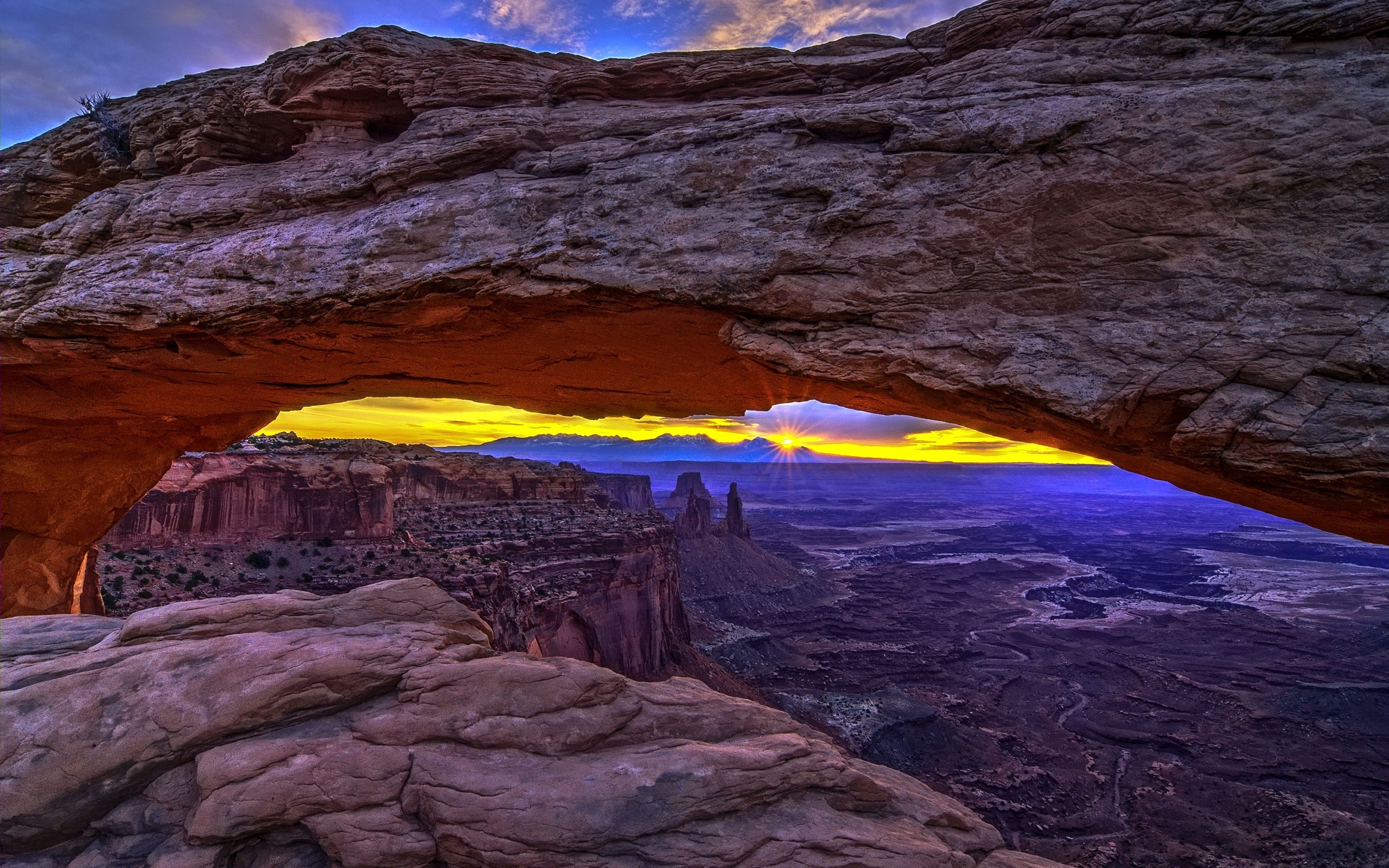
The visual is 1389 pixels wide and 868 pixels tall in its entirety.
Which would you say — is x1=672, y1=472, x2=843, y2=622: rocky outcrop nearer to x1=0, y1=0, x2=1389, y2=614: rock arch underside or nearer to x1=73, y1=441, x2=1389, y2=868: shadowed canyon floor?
x1=73, y1=441, x2=1389, y2=868: shadowed canyon floor

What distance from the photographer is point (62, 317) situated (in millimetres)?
9484

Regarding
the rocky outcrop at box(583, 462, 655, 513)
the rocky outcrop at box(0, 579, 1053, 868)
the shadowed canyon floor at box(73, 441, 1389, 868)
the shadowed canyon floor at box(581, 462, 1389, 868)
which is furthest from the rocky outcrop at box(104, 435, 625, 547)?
the rocky outcrop at box(583, 462, 655, 513)

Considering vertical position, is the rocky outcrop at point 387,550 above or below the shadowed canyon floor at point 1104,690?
above

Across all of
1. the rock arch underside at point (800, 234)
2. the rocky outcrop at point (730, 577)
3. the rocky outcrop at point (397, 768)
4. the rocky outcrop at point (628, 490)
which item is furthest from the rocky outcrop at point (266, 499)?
the rocky outcrop at point (628, 490)

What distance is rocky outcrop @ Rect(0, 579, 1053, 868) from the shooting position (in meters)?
5.82

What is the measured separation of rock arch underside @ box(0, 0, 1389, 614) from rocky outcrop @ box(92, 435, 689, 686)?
42.0 feet

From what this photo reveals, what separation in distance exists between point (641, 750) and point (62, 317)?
433 inches

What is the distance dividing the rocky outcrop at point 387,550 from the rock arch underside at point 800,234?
42.0 ft

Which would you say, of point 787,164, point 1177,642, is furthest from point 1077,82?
point 1177,642

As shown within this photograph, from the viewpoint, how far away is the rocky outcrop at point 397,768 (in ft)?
19.1

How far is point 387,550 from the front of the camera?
99.3 feet

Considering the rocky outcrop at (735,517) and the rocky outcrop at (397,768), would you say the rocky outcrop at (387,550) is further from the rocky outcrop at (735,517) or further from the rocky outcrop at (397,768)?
the rocky outcrop at (735,517)

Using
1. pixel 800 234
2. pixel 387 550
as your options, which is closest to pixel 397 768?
pixel 800 234

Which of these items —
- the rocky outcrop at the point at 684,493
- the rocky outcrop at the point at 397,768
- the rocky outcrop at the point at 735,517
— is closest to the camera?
the rocky outcrop at the point at 397,768
